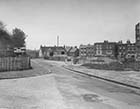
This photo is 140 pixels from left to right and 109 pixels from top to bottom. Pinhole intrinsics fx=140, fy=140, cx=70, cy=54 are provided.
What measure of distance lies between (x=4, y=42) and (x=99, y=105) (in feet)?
140

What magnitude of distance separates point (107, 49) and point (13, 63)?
73.5 metres

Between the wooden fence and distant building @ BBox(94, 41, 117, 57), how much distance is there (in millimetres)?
70594

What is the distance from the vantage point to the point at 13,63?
65.0 ft

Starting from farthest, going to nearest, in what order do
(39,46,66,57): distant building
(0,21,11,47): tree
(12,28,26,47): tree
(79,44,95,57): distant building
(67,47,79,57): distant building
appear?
1. (67,47,79,57): distant building
2. (39,46,66,57): distant building
3. (79,44,95,57): distant building
4. (12,28,26,47): tree
5. (0,21,11,47): tree

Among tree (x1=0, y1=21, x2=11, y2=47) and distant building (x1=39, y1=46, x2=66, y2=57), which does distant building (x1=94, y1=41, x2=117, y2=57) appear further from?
tree (x1=0, y1=21, x2=11, y2=47)

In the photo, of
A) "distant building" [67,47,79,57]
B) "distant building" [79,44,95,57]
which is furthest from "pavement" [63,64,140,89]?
"distant building" [67,47,79,57]

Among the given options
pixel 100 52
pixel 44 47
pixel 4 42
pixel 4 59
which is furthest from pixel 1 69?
pixel 44 47

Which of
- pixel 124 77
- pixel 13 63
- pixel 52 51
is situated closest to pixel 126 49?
pixel 52 51

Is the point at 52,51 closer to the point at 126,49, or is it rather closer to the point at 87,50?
the point at 87,50

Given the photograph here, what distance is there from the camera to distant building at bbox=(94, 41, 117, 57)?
85412 millimetres

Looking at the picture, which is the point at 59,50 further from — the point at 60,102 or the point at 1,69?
the point at 60,102

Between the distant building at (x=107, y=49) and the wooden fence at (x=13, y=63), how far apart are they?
7059 cm

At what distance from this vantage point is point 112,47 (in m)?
85.2

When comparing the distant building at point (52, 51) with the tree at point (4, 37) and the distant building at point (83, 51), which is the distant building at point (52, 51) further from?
the tree at point (4, 37)
